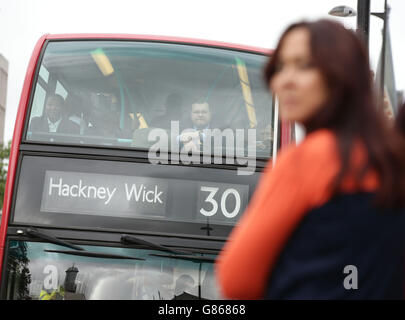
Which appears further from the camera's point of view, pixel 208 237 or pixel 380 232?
pixel 208 237

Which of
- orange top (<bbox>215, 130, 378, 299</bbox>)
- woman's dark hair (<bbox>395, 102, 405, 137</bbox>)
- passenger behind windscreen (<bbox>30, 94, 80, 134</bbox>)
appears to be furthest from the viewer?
passenger behind windscreen (<bbox>30, 94, 80, 134</bbox>)

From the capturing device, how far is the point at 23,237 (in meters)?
6.24

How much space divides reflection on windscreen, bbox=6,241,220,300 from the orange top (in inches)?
181

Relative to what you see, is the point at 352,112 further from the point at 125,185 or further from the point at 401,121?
the point at 125,185

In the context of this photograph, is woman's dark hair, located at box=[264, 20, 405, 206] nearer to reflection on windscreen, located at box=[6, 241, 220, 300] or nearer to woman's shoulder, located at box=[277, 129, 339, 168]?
woman's shoulder, located at box=[277, 129, 339, 168]

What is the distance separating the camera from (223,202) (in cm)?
633

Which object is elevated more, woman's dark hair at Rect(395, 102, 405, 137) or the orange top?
woman's dark hair at Rect(395, 102, 405, 137)

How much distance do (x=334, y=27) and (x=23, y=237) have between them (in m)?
4.83

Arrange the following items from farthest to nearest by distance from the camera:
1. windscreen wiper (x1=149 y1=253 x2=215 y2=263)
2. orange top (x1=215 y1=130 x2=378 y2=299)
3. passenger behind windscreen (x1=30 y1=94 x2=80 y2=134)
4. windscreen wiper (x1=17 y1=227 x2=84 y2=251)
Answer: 1. passenger behind windscreen (x1=30 y1=94 x2=80 y2=134)
2. windscreen wiper (x1=149 y1=253 x2=215 y2=263)
3. windscreen wiper (x1=17 y1=227 x2=84 y2=251)
4. orange top (x1=215 y1=130 x2=378 y2=299)

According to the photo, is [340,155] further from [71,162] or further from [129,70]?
[129,70]

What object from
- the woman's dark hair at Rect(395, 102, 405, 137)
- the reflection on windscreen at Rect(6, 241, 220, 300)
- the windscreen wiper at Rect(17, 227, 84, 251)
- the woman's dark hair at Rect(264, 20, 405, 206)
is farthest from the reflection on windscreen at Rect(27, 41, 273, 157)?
the woman's dark hair at Rect(264, 20, 405, 206)

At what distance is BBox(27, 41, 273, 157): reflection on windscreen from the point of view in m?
6.58

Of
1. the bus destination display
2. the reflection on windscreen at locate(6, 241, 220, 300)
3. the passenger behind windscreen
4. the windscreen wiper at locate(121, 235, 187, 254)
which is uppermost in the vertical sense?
the passenger behind windscreen
